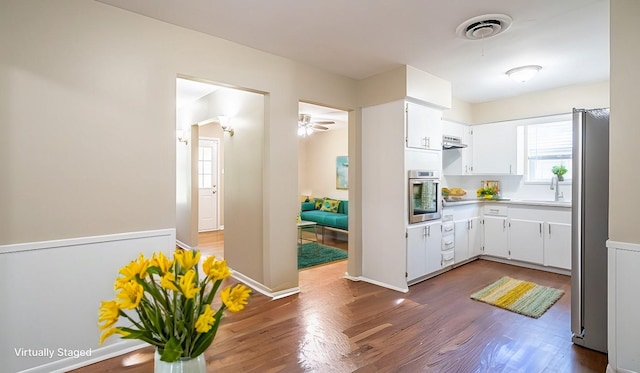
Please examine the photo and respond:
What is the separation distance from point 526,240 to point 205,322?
487 cm

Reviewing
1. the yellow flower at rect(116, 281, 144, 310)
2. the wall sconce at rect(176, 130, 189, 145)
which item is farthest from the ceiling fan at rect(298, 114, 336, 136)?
the yellow flower at rect(116, 281, 144, 310)

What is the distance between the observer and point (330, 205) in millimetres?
7000

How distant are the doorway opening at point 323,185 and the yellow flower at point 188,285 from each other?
3751mm

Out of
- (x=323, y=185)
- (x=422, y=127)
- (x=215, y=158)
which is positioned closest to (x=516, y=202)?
(x=422, y=127)

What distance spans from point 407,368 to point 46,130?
9.52 feet

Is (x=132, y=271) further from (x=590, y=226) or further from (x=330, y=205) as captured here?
(x=330, y=205)

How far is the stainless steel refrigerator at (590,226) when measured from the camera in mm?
2285

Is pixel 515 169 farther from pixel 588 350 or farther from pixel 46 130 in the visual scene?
pixel 46 130

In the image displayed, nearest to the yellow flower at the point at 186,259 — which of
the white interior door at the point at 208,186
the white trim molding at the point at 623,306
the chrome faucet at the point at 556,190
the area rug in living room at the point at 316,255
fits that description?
the white trim molding at the point at 623,306

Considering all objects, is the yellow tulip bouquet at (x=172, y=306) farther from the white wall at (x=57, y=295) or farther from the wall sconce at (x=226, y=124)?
the wall sconce at (x=226, y=124)

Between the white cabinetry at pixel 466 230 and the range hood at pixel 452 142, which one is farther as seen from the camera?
the range hood at pixel 452 142

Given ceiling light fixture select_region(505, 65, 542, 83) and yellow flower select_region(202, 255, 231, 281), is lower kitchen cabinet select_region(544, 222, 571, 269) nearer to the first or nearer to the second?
ceiling light fixture select_region(505, 65, 542, 83)

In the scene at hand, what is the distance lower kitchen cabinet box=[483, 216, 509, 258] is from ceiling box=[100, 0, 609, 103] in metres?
2.13

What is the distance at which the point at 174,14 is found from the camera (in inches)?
96.7
